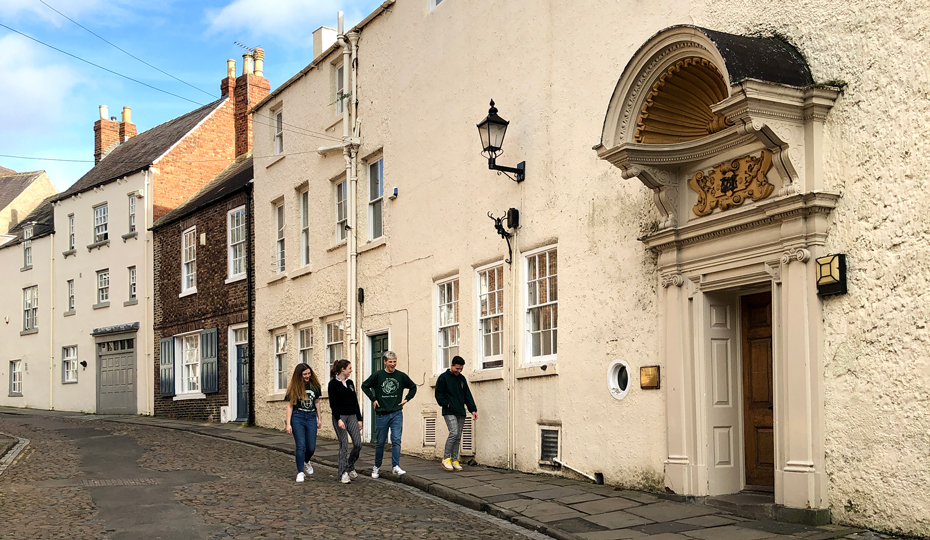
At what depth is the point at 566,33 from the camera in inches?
480

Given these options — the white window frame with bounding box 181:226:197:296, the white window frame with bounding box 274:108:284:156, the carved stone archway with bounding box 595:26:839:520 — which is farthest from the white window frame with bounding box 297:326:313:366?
the carved stone archway with bounding box 595:26:839:520

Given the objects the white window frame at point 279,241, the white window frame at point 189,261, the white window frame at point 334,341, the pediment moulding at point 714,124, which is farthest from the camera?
the white window frame at point 189,261

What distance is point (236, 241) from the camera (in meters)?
23.5

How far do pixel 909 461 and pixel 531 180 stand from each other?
21.1 ft

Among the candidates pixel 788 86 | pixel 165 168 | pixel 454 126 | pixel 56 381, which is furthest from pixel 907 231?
pixel 56 381

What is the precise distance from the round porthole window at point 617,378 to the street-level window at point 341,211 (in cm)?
860

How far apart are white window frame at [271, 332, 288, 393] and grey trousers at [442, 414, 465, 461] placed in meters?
8.65

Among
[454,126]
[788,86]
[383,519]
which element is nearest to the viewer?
[788,86]

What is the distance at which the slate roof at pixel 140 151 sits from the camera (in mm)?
29328

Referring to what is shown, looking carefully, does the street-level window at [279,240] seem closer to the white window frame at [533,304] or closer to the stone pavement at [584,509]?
the stone pavement at [584,509]

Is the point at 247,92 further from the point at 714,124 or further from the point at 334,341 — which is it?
the point at 714,124

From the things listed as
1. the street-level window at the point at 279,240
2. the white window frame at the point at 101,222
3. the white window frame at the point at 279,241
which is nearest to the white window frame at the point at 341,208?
the white window frame at the point at 279,241

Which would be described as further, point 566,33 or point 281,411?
point 281,411

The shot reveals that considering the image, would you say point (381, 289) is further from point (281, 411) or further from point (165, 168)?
point (165, 168)
